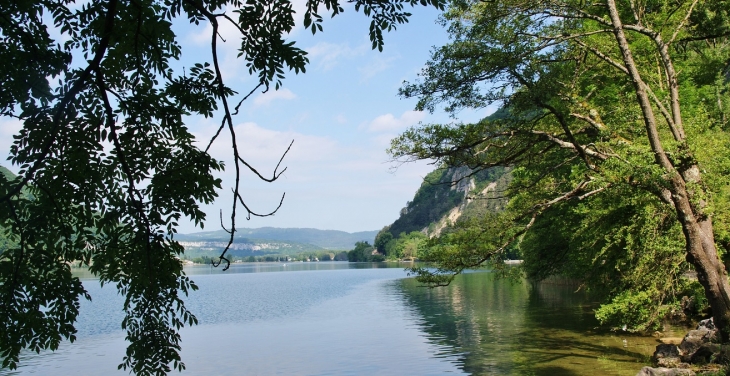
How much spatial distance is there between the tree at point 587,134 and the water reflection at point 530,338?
9.24ft

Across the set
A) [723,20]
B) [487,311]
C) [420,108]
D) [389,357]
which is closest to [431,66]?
[420,108]

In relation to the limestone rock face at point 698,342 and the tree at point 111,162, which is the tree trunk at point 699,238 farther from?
the tree at point 111,162

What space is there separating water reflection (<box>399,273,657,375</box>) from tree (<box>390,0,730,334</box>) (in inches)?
111

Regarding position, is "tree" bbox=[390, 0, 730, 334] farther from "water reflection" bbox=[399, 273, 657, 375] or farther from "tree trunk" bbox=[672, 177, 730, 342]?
"water reflection" bbox=[399, 273, 657, 375]

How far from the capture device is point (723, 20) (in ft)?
55.1

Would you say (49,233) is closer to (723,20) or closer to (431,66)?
(431,66)

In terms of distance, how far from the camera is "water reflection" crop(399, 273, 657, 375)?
17625 mm

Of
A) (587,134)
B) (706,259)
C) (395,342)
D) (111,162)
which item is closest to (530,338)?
(395,342)

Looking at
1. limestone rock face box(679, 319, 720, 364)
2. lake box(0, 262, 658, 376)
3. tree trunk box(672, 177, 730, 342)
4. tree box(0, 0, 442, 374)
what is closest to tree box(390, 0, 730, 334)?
tree trunk box(672, 177, 730, 342)

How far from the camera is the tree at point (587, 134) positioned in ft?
40.7

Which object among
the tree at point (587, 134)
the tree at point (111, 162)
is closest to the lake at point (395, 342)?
the tree at point (587, 134)

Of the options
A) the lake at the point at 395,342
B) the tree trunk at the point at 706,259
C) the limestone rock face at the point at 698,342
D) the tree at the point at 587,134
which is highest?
the tree at the point at 587,134

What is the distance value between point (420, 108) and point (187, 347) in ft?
56.5

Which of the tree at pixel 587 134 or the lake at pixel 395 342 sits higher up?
the tree at pixel 587 134
